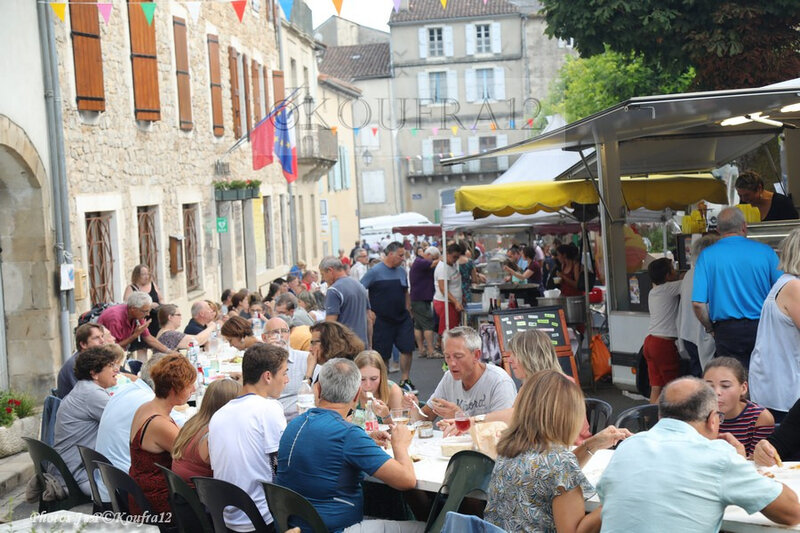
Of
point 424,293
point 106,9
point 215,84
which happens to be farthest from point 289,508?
point 215,84

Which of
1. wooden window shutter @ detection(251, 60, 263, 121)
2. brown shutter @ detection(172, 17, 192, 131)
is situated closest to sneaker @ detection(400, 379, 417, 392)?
brown shutter @ detection(172, 17, 192, 131)

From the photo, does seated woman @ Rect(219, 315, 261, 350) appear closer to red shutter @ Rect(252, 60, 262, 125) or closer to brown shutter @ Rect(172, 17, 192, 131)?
brown shutter @ Rect(172, 17, 192, 131)

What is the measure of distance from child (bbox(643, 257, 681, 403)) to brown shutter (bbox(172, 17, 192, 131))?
969 cm

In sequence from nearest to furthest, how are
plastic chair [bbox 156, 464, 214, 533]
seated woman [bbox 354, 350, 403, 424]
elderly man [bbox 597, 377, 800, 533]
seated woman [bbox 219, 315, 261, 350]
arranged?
elderly man [bbox 597, 377, 800, 533]
plastic chair [bbox 156, 464, 214, 533]
seated woman [bbox 354, 350, 403, 424]
seated woman [bbox 219, 315, 261, 350]

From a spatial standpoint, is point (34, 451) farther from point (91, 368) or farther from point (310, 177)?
point (310, 177)

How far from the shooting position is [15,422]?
9.43 meters

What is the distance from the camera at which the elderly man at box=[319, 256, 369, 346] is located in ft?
35.6

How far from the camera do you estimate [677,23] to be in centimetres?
1376

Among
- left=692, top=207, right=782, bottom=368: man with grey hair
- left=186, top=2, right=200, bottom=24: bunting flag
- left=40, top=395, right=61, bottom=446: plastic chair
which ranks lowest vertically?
left=40, top=395, right=61, bottom=446: plastic chair

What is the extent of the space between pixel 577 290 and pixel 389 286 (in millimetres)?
3136

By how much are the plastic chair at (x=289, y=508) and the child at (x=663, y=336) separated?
5050 millimetres

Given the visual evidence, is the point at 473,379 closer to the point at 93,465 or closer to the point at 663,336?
the point at 93,465

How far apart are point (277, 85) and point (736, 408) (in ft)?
69.5

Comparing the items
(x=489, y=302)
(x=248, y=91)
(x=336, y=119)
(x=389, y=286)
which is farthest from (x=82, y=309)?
(x=336, y=119)
